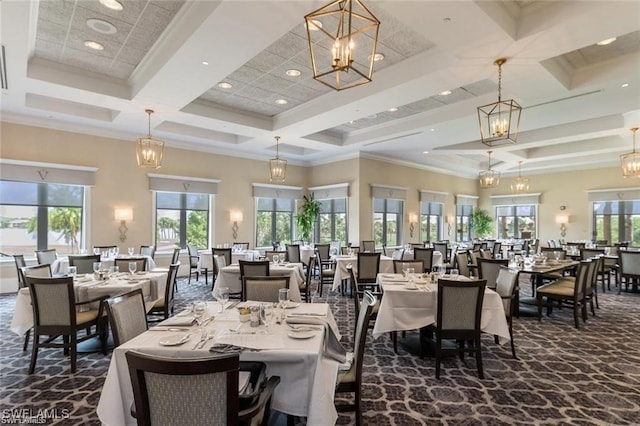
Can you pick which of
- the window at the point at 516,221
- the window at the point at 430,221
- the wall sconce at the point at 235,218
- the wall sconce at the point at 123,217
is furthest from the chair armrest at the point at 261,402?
the window at the point at 516,221

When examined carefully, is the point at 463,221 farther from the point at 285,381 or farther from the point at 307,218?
the point at 285,381

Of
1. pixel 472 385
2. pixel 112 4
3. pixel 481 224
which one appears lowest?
pixel 472 385

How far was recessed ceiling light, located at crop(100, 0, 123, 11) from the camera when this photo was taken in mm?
3863

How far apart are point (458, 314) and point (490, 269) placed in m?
2.25

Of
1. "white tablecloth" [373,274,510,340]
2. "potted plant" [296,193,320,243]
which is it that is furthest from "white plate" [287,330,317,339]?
"potted plant" [296,193,320,243]

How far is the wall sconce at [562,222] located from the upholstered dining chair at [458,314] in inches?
491

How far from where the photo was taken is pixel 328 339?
256cm

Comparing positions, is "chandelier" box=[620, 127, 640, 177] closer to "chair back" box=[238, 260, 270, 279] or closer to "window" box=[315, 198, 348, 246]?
"window" box=[315, 198, 348, 246]

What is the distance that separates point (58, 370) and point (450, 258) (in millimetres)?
9779

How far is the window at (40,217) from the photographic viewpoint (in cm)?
748

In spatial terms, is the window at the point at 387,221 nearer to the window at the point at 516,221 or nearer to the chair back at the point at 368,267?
the chair back at the point at 368,267

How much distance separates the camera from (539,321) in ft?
18.3

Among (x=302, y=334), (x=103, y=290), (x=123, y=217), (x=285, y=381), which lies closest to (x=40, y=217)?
(x=123, y=217)

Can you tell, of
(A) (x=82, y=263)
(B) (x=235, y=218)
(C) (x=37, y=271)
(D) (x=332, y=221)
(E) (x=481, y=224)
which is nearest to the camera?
(C) (x=37, y=271)
